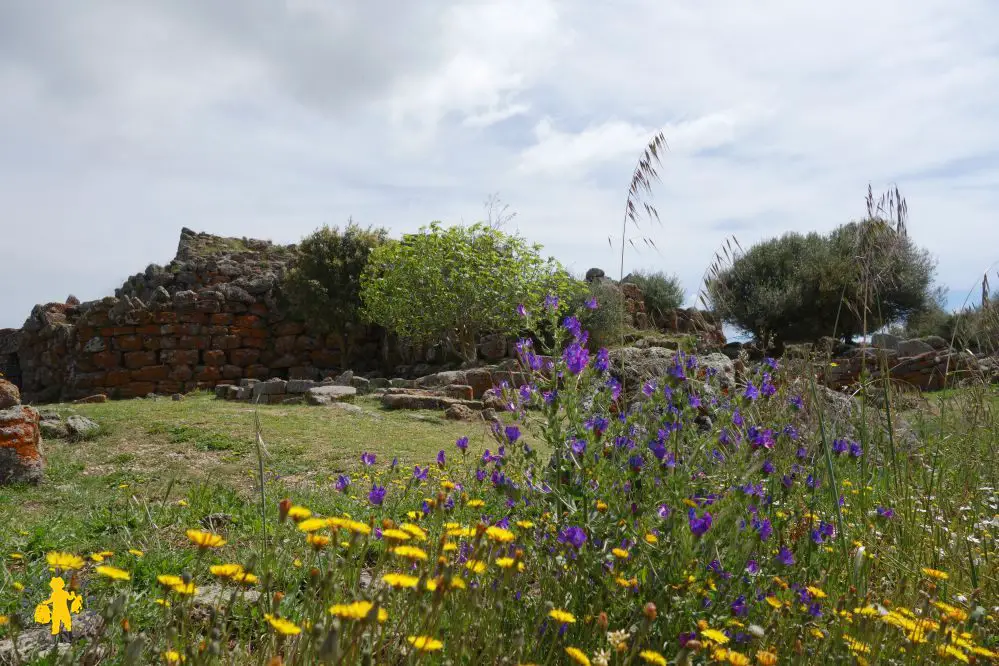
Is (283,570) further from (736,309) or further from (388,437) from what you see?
(736,309)

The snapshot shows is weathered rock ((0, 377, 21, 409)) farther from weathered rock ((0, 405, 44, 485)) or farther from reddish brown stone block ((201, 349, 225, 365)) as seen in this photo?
reddish brown stone block ((201, 349, 225, 365))

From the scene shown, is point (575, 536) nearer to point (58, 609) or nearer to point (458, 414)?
point (58, 609)

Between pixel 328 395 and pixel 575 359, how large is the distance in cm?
1068

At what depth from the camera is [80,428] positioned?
28.7ft

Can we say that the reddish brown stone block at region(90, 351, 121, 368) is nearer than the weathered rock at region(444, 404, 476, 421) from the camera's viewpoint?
No

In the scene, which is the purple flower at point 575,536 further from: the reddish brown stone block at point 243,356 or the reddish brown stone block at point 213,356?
the reddish brown stone block at point 243,356

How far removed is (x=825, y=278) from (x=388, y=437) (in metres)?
14.8

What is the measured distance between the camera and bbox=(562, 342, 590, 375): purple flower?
2.62 m

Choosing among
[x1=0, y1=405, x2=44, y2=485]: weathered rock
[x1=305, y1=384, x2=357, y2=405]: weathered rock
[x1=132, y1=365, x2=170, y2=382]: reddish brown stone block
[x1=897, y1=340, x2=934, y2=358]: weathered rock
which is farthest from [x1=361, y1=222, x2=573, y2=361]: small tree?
[x1=0, y1=405, x2=44, y2=485]: weathered rock

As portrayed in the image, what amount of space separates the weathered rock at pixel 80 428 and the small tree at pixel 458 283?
8.32 m

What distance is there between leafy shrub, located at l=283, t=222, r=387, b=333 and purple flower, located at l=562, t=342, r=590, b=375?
1647cm

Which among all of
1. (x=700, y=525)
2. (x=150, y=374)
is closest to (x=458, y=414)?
(x=700, y=525)

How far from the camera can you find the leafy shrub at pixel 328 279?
19000 mm

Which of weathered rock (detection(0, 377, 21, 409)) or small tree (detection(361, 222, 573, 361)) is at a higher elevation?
small tree (detection(361, 222, 573, 361))
